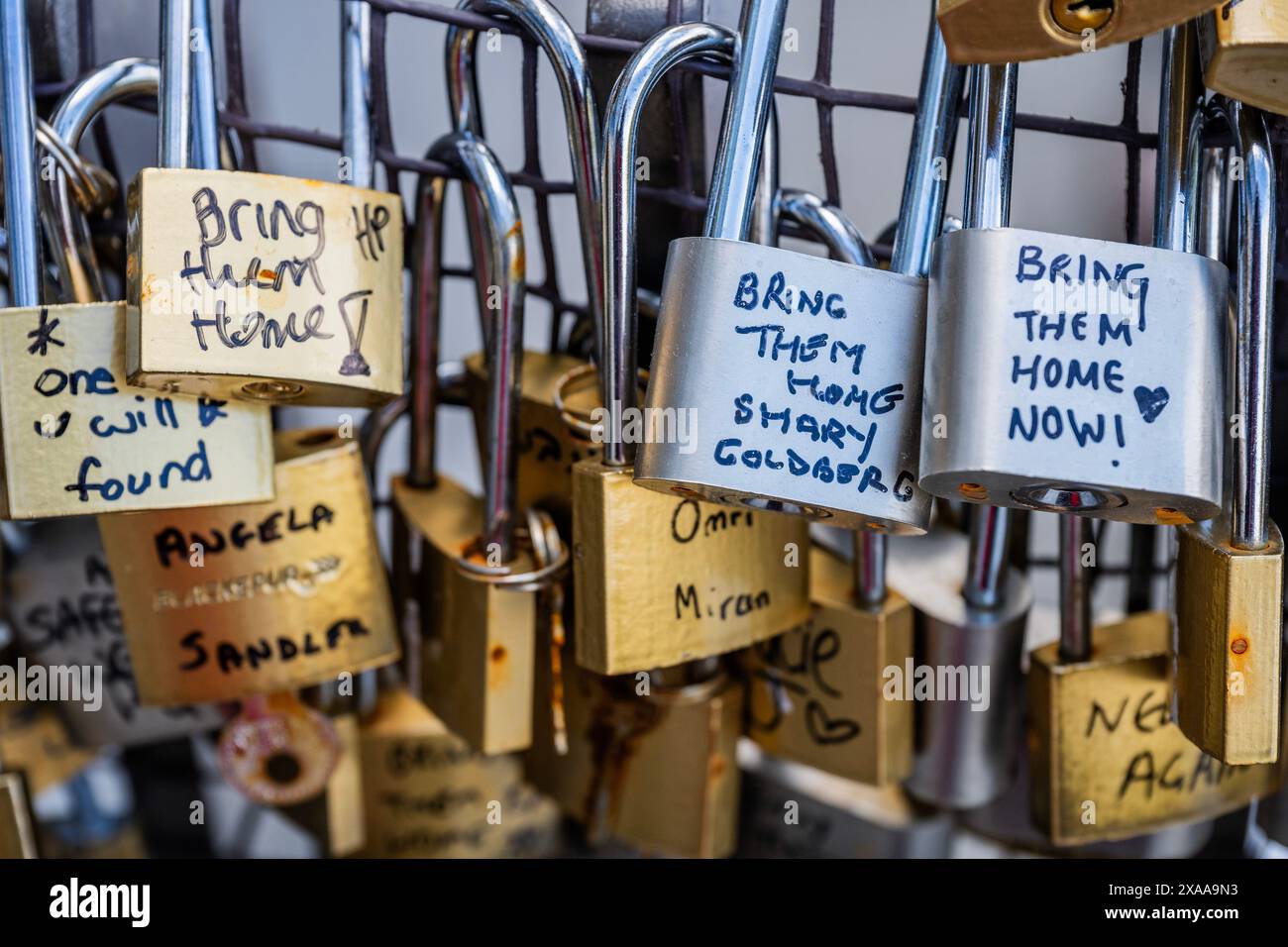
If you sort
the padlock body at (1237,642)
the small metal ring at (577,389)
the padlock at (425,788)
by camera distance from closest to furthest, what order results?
the padlock body at (1237,642)
the small metal ring at (577,389)
the padlock at (425,788)

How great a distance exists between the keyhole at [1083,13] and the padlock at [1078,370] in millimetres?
79

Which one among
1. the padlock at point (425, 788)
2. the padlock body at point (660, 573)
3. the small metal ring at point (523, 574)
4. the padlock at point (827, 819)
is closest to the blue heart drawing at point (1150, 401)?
the padlock body at point (660, 573)

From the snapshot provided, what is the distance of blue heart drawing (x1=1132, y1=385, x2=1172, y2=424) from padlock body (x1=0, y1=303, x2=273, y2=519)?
1.42 ft

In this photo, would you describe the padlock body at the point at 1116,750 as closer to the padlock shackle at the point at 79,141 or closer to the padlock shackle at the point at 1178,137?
the padlock shackle at the point at 1178,137

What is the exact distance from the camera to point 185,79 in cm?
59

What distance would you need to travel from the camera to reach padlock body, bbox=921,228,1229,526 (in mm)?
475

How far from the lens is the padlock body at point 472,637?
73 centimetres

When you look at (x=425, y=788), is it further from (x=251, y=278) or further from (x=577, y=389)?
(x=251, y=278)

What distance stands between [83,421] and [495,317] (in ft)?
0.71

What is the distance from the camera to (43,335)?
59cm

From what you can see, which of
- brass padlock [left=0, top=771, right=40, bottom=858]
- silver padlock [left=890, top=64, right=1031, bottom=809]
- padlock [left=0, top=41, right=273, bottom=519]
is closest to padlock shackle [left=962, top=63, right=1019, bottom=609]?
silver padlock [left=890, top=64, right=1031, bottom=809]

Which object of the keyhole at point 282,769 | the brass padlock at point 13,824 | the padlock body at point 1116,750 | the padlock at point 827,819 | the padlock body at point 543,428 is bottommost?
the padlock at point 827,819
